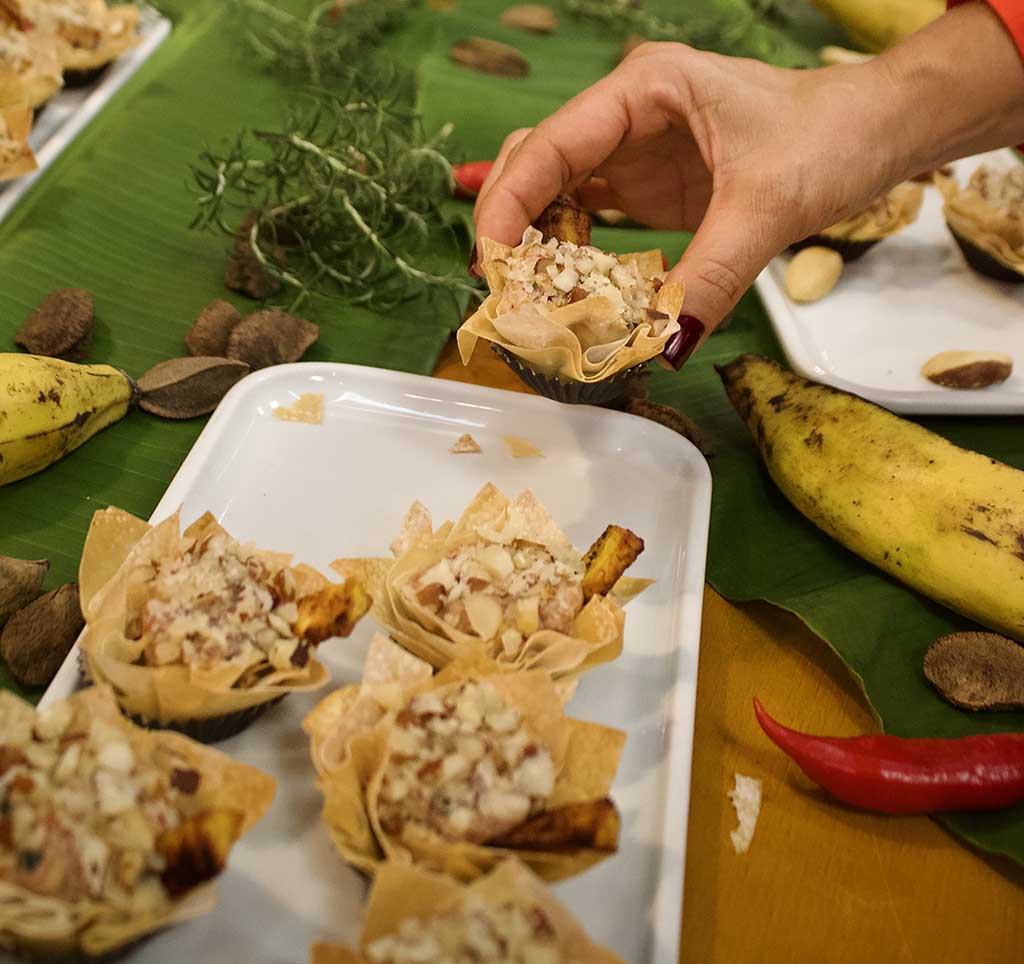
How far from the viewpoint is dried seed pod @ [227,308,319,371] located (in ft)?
7.86

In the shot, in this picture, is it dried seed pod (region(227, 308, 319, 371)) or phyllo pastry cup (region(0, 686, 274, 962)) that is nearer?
phyllo pastry cup (region(0, 686, 274, 962))

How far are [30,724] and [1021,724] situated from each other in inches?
69.1

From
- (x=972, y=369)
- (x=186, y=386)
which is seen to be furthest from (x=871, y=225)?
(x=186, y=386)

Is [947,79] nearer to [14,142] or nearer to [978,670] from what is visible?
[978,670]

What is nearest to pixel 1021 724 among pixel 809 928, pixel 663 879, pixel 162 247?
pixel 809 928

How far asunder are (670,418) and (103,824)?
1.58m

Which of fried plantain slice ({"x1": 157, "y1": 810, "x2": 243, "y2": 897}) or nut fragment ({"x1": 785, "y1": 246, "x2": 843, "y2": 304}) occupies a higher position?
fried plantain slice ({"x1": 157, "y1": 810, "x2": 243, "y2": 897})

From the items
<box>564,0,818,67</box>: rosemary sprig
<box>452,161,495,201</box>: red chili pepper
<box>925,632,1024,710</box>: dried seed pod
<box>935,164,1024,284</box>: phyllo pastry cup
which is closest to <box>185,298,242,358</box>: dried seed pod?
<box>452,161,495,201</box>: red chili pepper

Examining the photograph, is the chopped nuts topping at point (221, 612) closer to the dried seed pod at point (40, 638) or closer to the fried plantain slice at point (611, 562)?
the dried seed pod at point (40, 638)

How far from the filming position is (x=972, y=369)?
8.16ft

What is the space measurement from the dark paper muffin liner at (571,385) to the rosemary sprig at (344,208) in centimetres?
58

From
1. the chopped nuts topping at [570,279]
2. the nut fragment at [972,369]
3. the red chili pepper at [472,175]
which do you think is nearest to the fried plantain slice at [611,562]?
the chopped nuts topping at [570,279]

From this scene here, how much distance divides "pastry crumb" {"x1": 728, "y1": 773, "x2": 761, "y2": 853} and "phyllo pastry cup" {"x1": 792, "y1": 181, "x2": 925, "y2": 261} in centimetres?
169

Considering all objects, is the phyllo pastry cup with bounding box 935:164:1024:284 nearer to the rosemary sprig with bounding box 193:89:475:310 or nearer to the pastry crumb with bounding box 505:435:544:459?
the rosemary sprig with bounding box 193:89:475:310
